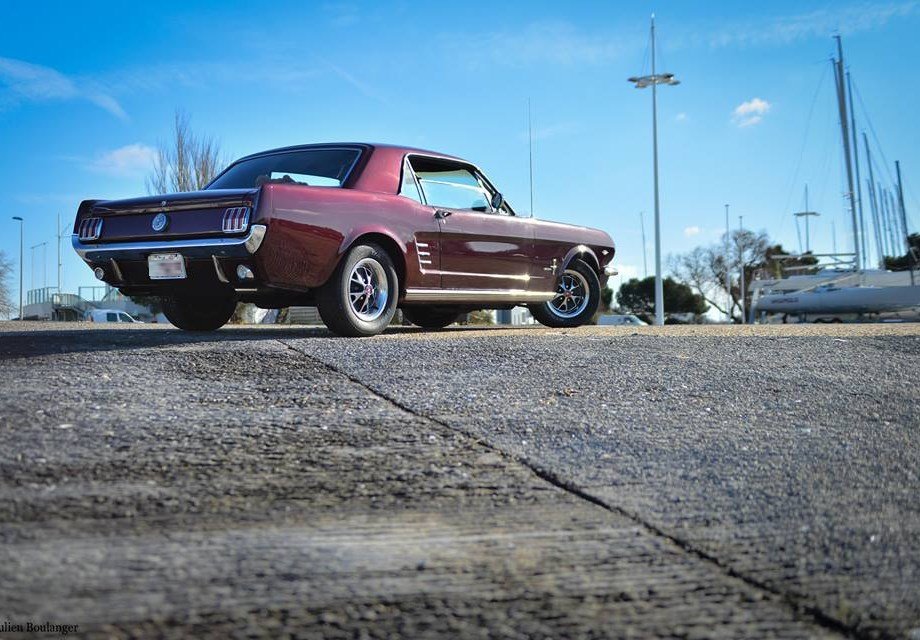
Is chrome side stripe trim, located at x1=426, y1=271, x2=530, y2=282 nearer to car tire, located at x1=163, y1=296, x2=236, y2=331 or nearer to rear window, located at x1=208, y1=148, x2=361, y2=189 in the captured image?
rear window, located at x1=208, y1=148, x2=361, y2=189

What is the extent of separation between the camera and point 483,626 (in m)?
2.21

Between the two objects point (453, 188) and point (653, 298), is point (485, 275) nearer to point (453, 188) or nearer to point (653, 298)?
point (453, 188)

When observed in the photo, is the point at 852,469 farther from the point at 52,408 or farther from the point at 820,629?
the point at 52,408

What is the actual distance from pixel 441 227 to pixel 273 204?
6.26 ft

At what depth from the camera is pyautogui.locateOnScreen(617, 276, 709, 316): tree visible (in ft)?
227

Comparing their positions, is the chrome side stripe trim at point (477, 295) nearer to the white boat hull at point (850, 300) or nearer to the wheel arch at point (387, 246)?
Answer: the wheel arch at point (387, 246)

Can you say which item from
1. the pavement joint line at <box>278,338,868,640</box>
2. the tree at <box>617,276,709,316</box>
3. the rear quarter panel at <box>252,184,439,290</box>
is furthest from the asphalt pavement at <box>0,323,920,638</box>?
the tree at <box>617,276,709,316</box>

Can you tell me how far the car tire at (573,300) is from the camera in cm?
982

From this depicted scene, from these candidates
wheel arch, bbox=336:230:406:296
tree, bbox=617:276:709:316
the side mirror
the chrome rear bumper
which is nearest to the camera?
the chrome rear bumper

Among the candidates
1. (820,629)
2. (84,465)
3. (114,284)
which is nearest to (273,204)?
(114,284)

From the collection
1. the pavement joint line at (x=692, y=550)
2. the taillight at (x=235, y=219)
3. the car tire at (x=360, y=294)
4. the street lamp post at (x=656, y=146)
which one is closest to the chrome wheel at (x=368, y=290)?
the car tire at (x=360, y=294)

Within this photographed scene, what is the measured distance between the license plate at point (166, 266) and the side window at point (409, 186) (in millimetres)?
2015

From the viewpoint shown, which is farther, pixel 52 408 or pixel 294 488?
pixel 52 408

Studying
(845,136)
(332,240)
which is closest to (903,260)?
(845,136)
